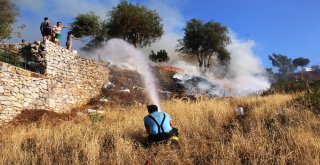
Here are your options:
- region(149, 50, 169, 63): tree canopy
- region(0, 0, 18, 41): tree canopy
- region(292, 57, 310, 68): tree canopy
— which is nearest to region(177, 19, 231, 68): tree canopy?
region(149, 50, 169, 63): tree canopy

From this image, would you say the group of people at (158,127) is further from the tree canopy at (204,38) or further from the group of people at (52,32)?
the tree canopy at (204,38)

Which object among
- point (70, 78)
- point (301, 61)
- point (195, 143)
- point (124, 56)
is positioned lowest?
point (195, 143)

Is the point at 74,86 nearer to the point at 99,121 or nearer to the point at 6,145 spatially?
the point at 99,121

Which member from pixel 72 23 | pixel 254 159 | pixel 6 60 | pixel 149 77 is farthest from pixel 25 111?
pixel 72 23

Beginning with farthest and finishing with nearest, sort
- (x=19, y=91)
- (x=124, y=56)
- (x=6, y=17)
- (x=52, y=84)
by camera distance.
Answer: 1. (x=124, y=56)
2. (x=6, y=17)
3. (x=52, y=84)
4. (x=19, y=91)

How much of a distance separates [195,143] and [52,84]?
9.54 metres

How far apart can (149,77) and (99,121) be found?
19.0 metres

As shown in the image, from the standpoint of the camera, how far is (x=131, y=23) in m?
35.4

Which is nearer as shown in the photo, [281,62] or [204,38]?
[204,38]

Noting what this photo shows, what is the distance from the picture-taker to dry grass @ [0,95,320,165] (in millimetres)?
6922

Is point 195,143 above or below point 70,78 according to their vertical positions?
below

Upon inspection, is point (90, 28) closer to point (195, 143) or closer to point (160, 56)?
point (160, 56)

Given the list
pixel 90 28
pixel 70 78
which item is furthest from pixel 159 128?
pixel 90 28

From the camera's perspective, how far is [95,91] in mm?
20047
